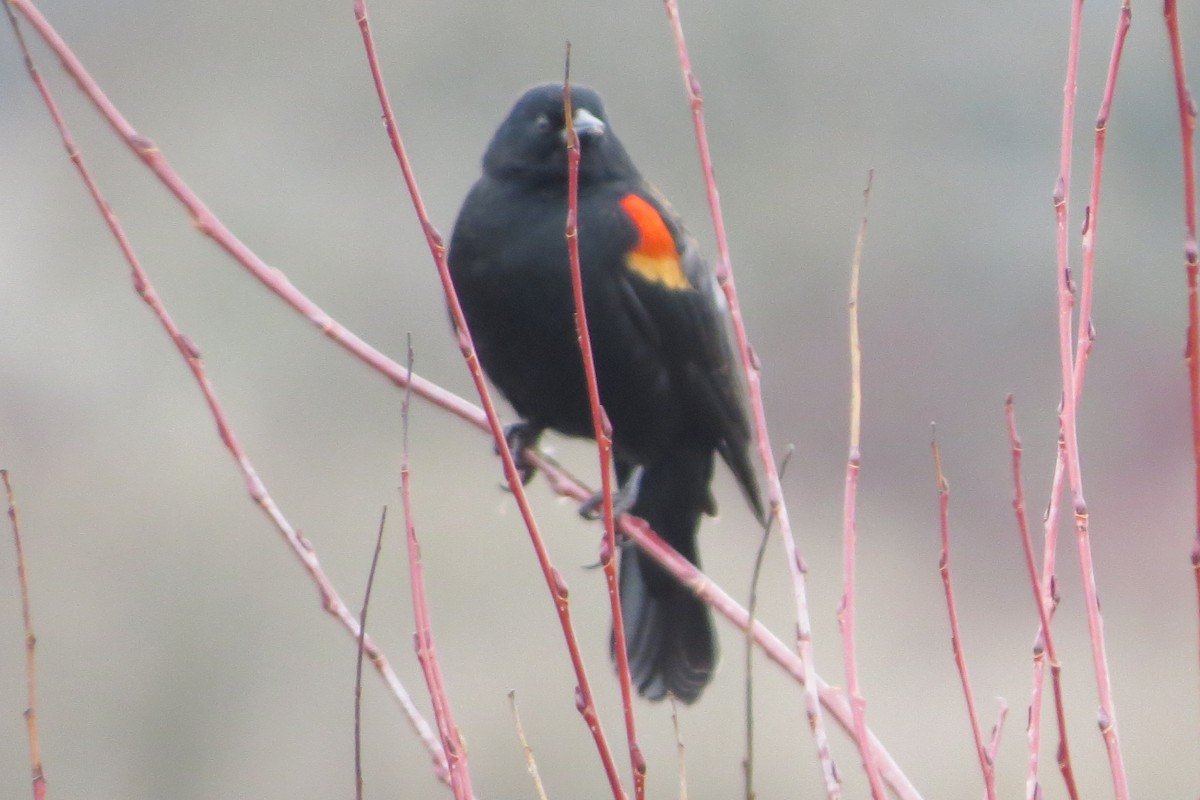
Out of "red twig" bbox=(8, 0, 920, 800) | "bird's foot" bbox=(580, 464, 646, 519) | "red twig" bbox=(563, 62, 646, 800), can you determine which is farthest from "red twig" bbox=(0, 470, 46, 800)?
"bird's foot" bbox=(580, 464, 646, 519)

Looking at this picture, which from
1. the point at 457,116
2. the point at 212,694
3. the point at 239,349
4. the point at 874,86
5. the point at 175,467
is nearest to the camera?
the point at 212,694

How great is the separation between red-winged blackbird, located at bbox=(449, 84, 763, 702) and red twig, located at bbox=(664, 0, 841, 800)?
101 centimetres

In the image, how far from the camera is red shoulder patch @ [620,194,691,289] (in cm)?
249

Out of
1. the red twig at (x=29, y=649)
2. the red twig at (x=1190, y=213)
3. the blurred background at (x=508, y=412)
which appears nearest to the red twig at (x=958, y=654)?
the red twig at (x=1190, y=213)

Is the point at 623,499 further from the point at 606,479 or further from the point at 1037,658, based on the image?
the point at 606,479

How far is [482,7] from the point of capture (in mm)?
11344

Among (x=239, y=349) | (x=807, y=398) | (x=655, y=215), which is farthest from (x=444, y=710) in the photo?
(x=807, y=398)

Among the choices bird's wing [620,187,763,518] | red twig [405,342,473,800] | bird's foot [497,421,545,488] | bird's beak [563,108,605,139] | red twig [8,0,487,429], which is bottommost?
red twig [405,342,473,800]

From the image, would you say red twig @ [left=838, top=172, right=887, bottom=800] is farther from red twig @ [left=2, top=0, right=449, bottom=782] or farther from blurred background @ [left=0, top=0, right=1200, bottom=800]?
blurred background @ [left=0, top=0, right=1200, bottom=800]

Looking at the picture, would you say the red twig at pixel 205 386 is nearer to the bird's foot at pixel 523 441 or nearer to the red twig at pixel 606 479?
the red twig at pixel 606 479

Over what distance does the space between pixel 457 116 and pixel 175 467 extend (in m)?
4.02

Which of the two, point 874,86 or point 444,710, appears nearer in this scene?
point 444,710

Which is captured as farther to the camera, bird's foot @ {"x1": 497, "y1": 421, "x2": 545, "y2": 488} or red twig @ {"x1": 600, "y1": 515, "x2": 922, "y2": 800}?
bird's foot @ {"x1": 497, "y1": 421, "x2": 545, "y2": 488}

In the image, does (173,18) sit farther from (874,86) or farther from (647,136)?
(874,86)
